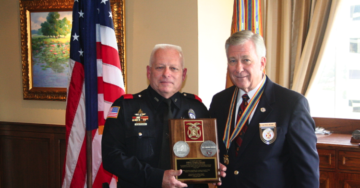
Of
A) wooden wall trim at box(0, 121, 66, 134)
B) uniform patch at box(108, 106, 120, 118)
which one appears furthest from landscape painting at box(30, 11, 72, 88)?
uniform patch at box(108, 106, 120, 118)

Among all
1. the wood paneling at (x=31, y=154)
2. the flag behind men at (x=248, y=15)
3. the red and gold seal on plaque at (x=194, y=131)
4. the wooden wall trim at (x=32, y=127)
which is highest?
the flag behind men at (x=248, y=15)

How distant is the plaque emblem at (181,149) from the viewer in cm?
157

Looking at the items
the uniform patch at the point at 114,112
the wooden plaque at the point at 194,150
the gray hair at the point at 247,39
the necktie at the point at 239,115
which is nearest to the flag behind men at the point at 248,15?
the gray hair at the point at 247,39

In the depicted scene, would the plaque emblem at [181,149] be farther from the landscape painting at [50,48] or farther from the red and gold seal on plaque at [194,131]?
the landscape painting at [50,48]

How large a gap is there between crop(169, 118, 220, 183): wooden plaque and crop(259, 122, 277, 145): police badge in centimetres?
27

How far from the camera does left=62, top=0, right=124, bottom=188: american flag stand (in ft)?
8.34

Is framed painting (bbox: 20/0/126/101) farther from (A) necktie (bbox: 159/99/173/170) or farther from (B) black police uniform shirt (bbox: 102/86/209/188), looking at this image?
(A) necktie (bbox: 159/99/173/170)

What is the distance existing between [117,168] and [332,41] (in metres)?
3.24

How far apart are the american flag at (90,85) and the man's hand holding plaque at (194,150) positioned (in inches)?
46.1

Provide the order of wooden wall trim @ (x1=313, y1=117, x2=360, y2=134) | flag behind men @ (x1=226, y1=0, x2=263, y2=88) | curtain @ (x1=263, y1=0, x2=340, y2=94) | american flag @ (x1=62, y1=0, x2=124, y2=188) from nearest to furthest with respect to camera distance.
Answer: american flag @ (x1=62, y1=0, x2=124, y2=188) → flag behind men @ (x1=226, y1=0, x2=263, y2=88) → wooden wall trim @ (x1=313, y1=117, x2=360, y2=134) → curtain @ (x1=263, y1=0, x2=340, y2=94)

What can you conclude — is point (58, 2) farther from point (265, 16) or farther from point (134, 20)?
point (265, 16)

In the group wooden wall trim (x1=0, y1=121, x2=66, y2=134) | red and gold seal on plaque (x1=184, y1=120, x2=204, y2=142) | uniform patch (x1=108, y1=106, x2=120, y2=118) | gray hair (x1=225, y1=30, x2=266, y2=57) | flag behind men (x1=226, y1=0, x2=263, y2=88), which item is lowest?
wooden wall trim (x1=0, y1=121, x2=66, y2=134)

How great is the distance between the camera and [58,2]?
3.37 m

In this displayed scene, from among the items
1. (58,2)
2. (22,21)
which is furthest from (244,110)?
(22,21)
